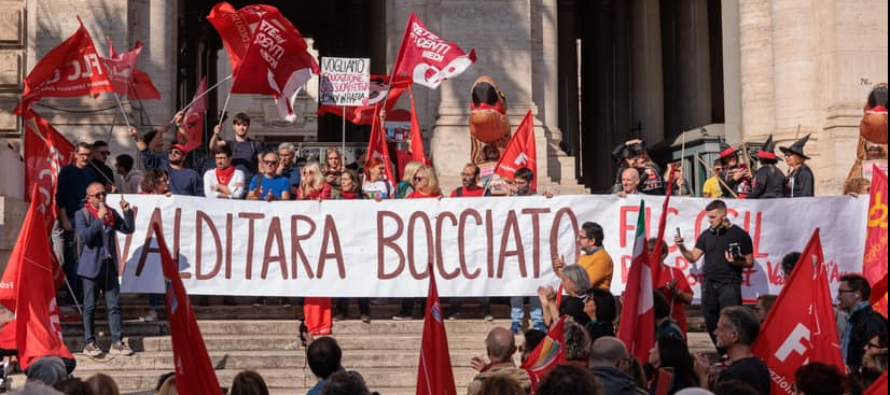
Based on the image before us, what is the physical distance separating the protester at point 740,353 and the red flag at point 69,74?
10027mm

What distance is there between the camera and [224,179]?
50.9ft

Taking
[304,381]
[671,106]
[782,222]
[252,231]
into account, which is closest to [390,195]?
[252,231]

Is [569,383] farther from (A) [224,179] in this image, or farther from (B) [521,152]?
(B) [521,152]

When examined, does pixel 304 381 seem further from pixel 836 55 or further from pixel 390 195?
pixel 836 55

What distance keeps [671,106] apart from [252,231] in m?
16.9

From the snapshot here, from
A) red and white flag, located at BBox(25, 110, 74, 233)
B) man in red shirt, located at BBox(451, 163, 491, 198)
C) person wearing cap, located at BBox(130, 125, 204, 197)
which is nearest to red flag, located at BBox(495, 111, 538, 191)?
man in red shirt, located at BBox(451, 163, 491, 198)

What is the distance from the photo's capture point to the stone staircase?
42.0 ft

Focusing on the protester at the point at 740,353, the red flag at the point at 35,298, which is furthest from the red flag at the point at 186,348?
the red flag at the point at 35,298

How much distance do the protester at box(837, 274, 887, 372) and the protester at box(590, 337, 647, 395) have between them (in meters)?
3.46

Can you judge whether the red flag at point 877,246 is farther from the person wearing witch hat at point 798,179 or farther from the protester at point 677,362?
the protester at point 677,362

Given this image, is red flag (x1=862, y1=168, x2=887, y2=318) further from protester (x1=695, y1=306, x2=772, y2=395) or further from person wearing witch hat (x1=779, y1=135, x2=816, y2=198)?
person wearing witch hat (x1=779, y1=135, x2=816, y2=198)

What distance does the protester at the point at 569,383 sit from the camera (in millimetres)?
6379

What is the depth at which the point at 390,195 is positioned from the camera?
15469 mm

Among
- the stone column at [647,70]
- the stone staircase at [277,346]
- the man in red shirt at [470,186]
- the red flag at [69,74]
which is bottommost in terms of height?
the stone staircase at [277,346]
